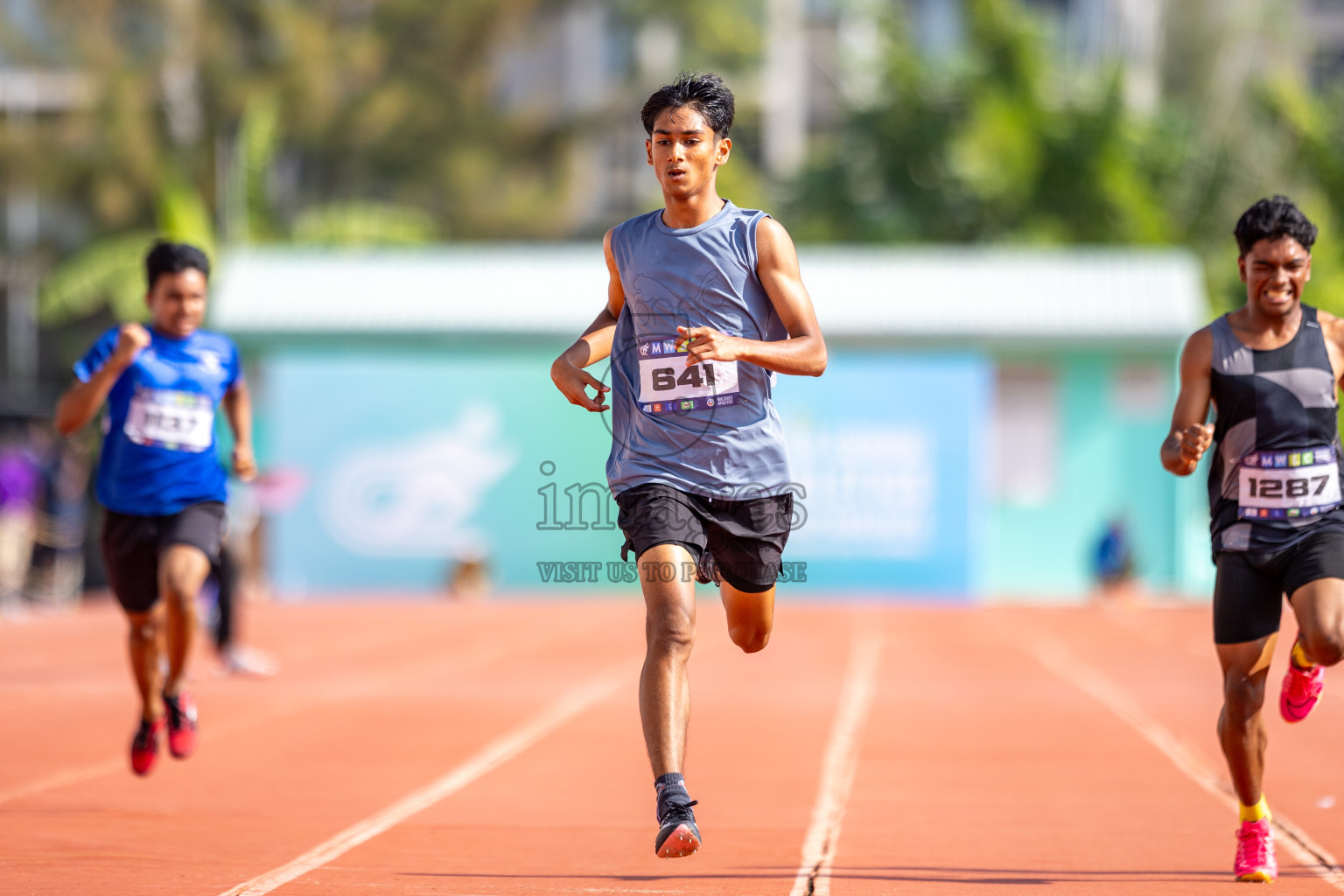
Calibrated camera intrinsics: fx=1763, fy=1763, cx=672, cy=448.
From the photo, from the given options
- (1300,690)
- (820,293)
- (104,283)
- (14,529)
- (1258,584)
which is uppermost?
(104,283)

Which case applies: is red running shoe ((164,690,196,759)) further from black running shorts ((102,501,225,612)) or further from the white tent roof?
the white tent roof

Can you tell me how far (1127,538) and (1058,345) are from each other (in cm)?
275

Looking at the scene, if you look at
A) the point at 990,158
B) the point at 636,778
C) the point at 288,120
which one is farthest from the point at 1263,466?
the point at 288,120

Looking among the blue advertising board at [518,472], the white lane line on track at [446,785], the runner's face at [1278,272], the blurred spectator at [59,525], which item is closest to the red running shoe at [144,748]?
the white lane line on track at [446,785]

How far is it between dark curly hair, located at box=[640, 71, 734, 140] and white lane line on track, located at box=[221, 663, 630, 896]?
2408 millimetres

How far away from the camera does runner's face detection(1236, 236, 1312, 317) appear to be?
519cm

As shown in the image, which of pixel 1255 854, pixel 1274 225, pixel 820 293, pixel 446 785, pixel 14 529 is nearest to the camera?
pixel 1255 854

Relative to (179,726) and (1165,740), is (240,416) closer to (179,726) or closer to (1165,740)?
(179,726)

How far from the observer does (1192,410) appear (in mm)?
5176

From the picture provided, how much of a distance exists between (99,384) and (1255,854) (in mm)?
4418

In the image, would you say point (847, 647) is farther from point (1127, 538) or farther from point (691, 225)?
point (691, 225)

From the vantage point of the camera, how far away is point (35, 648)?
14422 mm

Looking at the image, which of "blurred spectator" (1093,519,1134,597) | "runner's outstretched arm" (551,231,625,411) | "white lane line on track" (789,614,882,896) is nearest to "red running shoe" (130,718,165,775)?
"white lane line on track" (789,614,882,896)

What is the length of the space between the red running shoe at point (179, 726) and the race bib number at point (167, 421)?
1.00 meters
